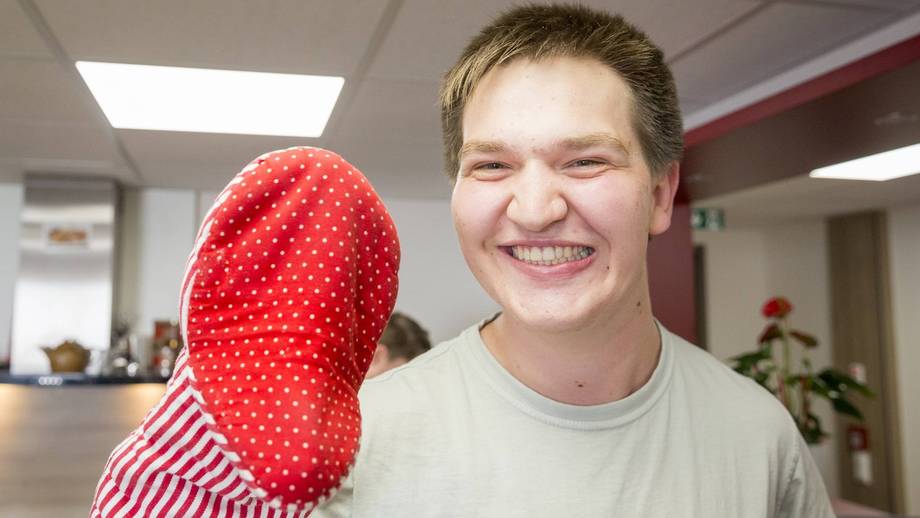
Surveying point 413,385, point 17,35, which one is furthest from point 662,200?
point 17,35

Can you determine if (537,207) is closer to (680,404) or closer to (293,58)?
(680,404)

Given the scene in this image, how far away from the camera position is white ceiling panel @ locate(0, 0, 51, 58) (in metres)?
2.17

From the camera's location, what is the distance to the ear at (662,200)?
1.02 metres

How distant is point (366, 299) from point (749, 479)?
533mm

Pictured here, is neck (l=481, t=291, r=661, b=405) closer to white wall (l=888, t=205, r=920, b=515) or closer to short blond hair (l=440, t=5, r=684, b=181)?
short blond hair (l=440, t=5, r=684, b=181)

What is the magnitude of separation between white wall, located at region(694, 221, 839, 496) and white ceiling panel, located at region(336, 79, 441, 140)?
423 cm

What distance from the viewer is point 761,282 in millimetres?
7223

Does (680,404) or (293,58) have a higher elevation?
(293,58)

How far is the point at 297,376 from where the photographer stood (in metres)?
0.73

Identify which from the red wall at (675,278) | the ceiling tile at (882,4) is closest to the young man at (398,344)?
the ceiling tile at (882,4)

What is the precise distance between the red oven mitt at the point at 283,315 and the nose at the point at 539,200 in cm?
17

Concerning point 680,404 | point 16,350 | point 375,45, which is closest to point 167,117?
point 375,45

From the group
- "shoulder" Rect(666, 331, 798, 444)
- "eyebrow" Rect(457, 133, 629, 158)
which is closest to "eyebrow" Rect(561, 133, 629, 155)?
"eyebrow" Rect(457, 133, 629, 158)

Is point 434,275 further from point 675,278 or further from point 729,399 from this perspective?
point 729,399
